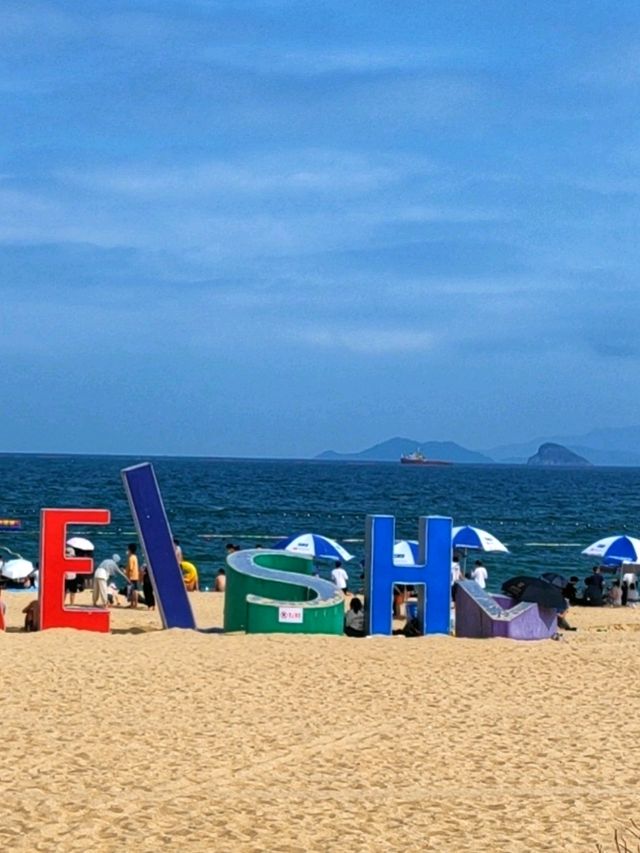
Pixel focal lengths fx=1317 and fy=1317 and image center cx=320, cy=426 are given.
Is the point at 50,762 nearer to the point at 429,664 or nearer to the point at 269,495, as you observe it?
the point at 429,664

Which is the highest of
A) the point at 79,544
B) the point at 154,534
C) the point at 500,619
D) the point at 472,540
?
the point at 154,534

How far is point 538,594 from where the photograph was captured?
19906mm

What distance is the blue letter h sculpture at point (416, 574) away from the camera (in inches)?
773

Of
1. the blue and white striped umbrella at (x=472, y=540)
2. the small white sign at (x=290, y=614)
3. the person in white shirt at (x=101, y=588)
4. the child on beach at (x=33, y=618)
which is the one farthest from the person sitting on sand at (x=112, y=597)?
the blue and white striped umbrella at (x=472, y=540)

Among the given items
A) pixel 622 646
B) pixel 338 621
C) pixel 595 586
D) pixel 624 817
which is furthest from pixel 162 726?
pixel 595 586

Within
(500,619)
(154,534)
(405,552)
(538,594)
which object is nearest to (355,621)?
(500,619)

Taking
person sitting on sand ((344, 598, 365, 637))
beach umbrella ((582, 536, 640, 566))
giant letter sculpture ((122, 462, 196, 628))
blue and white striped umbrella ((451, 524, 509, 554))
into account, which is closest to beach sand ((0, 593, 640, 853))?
giant letter sculpture ((122, 462, 196, 628))

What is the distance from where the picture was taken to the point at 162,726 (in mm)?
12250

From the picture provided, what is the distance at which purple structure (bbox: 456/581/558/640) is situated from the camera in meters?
19.3

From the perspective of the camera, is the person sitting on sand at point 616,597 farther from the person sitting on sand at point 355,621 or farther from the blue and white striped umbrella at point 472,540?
the person sitting on sand at point 355,621

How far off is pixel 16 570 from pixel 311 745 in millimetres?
16878

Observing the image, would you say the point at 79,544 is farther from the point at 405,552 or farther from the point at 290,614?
the point at 290,614

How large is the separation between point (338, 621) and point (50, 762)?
8.89 m

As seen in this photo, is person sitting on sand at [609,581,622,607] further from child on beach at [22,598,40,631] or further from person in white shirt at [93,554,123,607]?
child on beach at [22,598,40,631]
